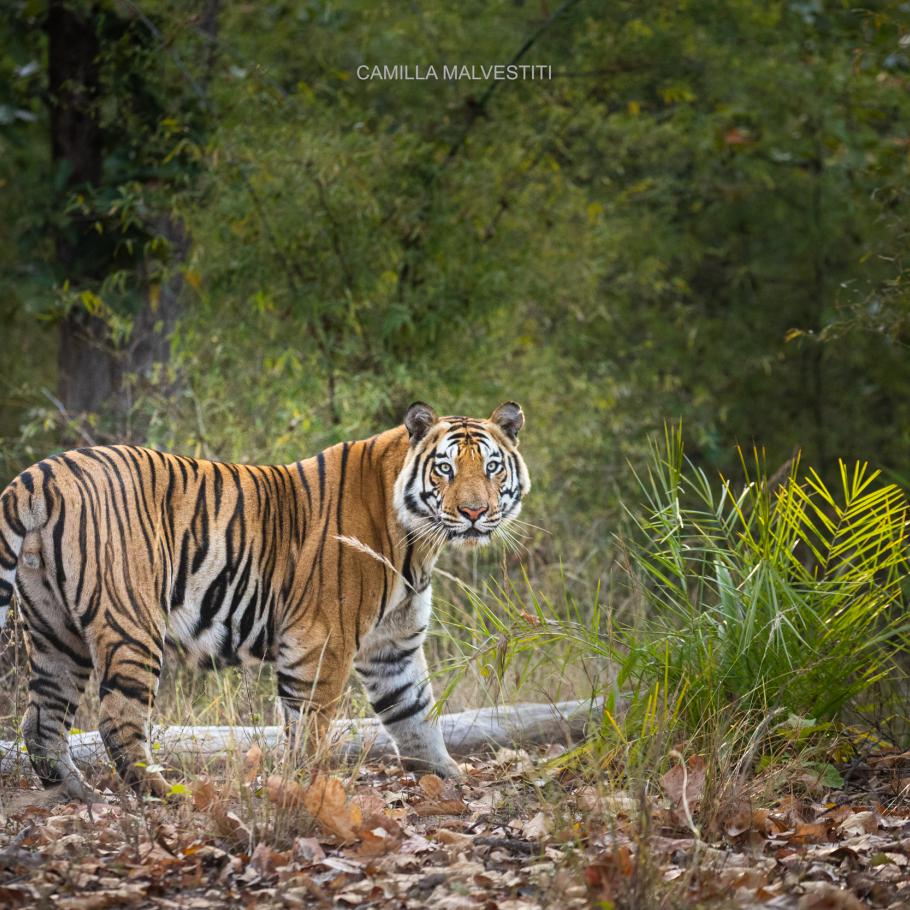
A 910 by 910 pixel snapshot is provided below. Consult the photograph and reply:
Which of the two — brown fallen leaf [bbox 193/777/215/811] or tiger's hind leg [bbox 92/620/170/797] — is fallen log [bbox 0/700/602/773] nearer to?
tiger's hind leg [bbox 92/620/170/797]

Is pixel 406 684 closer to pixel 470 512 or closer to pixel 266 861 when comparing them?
pixel 470 512

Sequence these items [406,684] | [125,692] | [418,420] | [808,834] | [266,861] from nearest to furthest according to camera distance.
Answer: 1. [266,861]
2. [808,834]
3. [125,692]
4. [418,420]
5. [406,684]

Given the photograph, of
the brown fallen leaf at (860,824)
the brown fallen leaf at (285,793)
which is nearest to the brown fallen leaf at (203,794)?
the brown fallen leaf at (285,793)

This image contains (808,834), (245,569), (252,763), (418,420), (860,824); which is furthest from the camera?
(418,420)

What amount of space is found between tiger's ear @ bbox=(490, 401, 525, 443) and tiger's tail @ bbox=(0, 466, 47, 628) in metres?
1.91

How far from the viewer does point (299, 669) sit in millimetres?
5168

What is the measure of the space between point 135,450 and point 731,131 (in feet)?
25.9

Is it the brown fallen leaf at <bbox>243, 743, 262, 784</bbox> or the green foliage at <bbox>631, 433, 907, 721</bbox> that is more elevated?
the green foliage at <bbox>631, 433, 907, 721</bbox>

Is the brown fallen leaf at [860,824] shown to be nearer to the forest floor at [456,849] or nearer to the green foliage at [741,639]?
the forest floor at [456,849]

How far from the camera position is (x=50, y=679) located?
197 inches

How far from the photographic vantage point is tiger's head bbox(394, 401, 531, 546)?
5.25 m

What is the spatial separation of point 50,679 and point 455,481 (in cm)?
177

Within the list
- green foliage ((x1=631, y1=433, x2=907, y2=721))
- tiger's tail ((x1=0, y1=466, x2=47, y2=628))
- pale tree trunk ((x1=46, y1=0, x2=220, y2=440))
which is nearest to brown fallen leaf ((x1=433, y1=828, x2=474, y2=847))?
green foliage ((x1=631, y1=433, x2=907, y2=721))

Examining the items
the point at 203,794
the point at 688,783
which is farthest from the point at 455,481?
the point at 203,794
